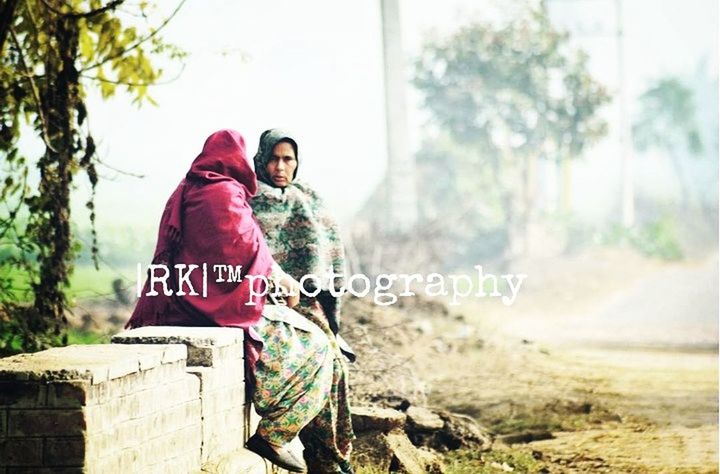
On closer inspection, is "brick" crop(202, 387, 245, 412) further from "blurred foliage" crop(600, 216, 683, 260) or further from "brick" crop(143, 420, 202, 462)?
"blurred foliage" crop(600, 216, 683, 260)

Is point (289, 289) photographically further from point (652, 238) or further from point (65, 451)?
point (652, 238)

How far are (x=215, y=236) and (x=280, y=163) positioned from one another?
2.51 feet

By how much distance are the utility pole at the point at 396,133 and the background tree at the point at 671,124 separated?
8.03 feet

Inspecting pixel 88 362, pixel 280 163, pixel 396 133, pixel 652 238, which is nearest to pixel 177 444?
pixel 88 362

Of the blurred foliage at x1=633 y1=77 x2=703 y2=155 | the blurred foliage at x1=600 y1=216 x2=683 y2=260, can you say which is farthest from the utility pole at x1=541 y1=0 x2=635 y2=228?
the blurred foliage at x1=633 y1=77 x2=703 y2=155

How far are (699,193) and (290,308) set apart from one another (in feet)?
22.5

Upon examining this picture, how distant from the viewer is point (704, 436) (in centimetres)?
666

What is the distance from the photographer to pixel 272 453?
4.80m

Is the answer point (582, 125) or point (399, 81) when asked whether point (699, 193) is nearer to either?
point (582, 125)

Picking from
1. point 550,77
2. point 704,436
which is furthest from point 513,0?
point 704,436

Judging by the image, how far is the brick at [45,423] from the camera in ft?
11.7

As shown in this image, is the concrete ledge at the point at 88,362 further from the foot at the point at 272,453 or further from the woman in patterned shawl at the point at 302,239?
the woman in patterned shawl at the point at 302,239

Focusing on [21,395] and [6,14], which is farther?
[6,14]

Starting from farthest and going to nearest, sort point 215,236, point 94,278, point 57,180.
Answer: point 94,278, point 57,180, point 215,236
